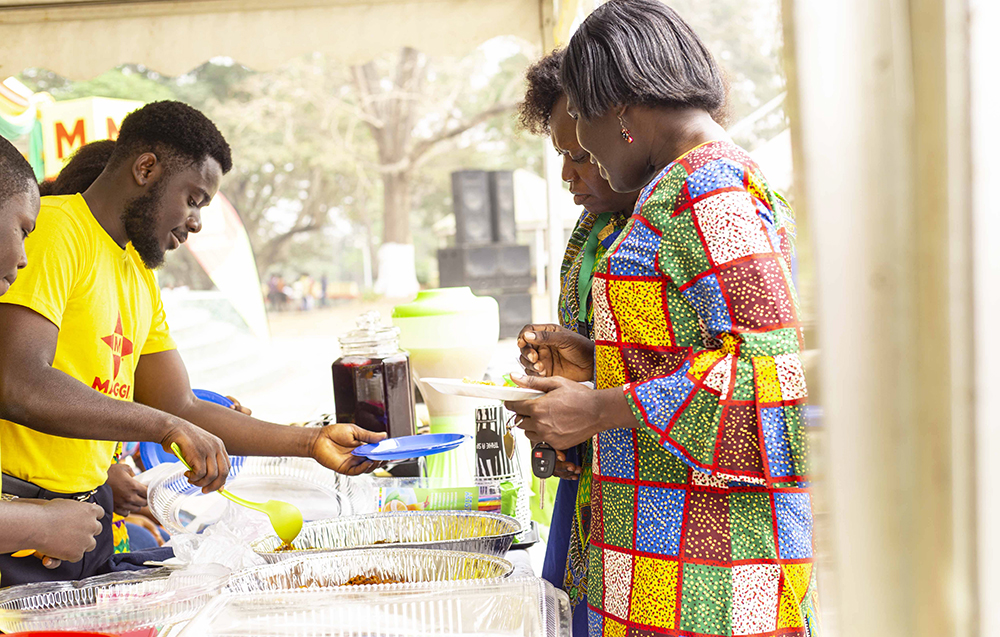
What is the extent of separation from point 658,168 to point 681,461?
16.2 inches

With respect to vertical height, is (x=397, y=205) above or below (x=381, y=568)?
above

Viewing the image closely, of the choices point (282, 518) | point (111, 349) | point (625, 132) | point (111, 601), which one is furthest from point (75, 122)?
point (625, 132)

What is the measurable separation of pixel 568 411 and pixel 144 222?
113 centimetres

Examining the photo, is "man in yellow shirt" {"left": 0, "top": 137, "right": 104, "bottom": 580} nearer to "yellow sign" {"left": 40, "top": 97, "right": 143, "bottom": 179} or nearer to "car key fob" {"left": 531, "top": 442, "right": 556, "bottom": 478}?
"car key fob" {"left": 531, "top": 442, "right": 556, "bottom": 478}

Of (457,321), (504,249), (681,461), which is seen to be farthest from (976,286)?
(504,249)

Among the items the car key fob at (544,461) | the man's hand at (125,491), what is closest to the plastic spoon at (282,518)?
the car key fob at (544,461)

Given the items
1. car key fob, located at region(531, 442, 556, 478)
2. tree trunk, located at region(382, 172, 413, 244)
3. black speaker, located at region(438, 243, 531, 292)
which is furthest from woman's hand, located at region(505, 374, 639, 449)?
tree trunk, located at region(382, 172, 413, 244)

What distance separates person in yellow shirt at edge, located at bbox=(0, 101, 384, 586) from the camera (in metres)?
1.43

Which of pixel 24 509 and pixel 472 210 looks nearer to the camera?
pixel 24 509

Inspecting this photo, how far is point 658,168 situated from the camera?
3.82 ft

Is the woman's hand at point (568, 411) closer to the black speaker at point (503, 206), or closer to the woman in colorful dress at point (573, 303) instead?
the woman in colorful dress at point (573, 303)

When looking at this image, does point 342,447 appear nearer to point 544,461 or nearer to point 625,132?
point 544,461

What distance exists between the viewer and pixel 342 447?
5.38 ft

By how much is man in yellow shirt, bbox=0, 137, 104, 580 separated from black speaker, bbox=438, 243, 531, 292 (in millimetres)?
9525
